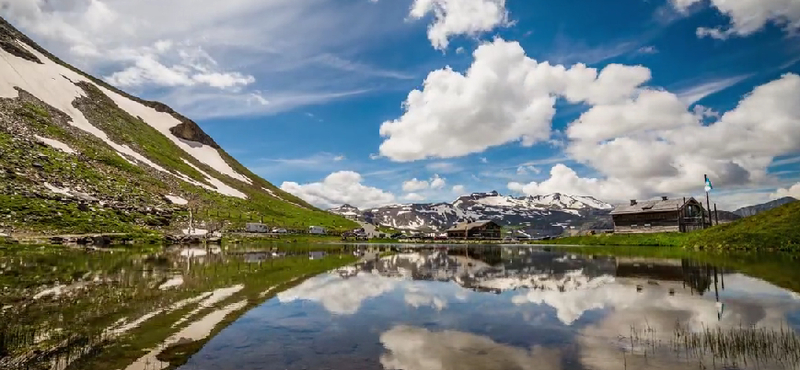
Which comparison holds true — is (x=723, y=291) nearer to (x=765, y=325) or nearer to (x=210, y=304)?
(x=765, y=325)

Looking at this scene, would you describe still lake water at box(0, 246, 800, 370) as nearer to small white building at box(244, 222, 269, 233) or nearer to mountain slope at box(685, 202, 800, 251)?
mountain slope at box(685, 202, 800, 251)

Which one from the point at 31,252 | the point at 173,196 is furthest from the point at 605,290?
the point at 173,196

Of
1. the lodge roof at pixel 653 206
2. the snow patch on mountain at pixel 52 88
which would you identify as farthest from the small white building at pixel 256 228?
the lodge roof at pixel 653 206

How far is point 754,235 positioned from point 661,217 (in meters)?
49.7

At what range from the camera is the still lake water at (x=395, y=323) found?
1238cm

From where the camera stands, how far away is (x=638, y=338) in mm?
14805

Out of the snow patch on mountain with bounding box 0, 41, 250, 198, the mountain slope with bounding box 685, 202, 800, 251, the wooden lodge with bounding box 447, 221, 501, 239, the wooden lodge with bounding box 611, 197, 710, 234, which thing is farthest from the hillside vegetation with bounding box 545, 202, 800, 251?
the snow patch on mountain with bounding box 0, 41, 250, 198

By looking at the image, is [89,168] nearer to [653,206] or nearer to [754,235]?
[754,235]

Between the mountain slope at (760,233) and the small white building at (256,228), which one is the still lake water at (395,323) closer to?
the mountain slope at (760,233)

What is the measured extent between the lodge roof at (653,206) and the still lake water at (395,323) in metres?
89.4

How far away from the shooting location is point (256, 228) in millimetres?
123125

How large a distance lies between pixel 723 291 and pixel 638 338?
14758 mm

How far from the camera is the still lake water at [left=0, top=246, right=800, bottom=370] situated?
40.6 ft

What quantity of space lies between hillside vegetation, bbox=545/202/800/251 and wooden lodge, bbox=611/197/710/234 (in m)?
25.5
